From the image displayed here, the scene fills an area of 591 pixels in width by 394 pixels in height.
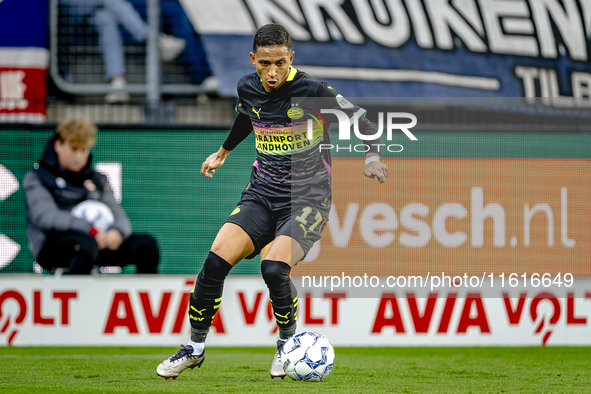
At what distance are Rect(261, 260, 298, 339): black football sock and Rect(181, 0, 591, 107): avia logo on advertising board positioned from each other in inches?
259

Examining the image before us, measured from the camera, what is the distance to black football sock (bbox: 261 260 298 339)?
4.57 meters

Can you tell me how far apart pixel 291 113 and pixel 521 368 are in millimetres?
2449

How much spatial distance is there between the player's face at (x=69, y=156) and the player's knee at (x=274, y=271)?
395 cm

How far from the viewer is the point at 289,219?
4.72 meters

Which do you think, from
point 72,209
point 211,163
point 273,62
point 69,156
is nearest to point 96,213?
point 72,209

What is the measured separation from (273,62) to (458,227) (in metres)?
3.94

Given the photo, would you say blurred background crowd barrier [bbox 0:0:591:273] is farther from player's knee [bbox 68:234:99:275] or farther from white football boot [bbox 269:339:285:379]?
white football boot [bbox 269:339:285:379]

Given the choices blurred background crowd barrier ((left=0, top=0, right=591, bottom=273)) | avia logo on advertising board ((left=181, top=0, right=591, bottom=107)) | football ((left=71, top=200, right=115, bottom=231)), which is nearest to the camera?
football ((left=71, top=200, right=115, bottom=231))

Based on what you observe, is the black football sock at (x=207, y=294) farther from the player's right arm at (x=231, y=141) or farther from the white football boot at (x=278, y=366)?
the player's right arm at (x=231, y=141)

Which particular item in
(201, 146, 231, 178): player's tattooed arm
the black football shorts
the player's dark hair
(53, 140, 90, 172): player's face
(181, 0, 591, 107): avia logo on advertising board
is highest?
(181, 0, 591, 107): avia logo on advertising board

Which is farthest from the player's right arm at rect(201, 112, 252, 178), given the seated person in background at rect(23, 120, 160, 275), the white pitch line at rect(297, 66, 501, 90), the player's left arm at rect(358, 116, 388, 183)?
the white pitch line at rect(297, 66, 501, 90)

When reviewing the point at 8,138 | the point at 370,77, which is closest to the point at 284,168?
the point at 8,138

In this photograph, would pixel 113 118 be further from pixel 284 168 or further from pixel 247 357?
pixel 284 168

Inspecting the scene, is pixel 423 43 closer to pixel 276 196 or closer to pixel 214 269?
pixel 276 196
